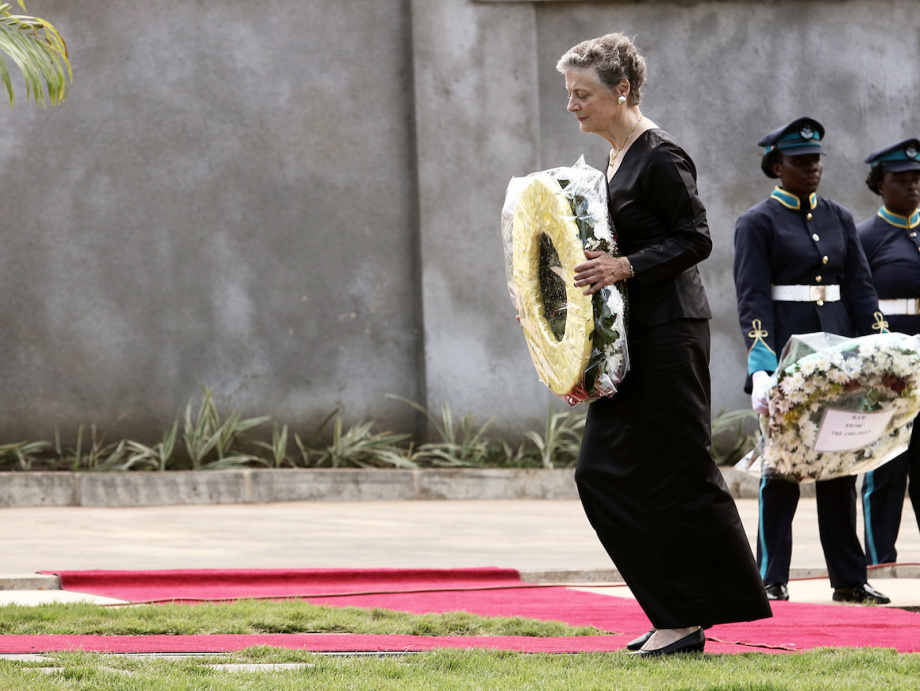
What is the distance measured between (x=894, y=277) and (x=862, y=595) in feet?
5.51

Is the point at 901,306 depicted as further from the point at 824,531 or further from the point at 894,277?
the point at 824,531

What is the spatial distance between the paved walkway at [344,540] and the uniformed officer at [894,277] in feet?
0.83

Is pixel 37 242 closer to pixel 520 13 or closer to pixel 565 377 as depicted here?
pixel 520 13

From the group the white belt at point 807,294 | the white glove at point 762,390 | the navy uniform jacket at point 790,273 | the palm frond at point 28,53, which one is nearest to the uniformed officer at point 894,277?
the navy uniform jacket at point 790,273

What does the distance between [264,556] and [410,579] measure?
1179 mm

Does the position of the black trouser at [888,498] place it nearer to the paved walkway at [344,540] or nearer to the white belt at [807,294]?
the paved walkway at [344,540]

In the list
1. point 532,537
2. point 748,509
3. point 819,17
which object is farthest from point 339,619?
point 819,17

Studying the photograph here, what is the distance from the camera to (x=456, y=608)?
16.6ft

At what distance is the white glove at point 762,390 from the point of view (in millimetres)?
5395

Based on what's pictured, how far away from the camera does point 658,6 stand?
465 inches

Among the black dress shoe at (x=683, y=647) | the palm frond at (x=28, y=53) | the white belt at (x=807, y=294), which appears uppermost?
the palm frond at (x=28, y=53)

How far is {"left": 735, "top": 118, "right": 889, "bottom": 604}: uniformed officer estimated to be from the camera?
18.2 feet

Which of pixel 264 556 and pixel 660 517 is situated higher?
pixel 660 517

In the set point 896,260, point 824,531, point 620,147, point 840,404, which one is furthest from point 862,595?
point 620,147
